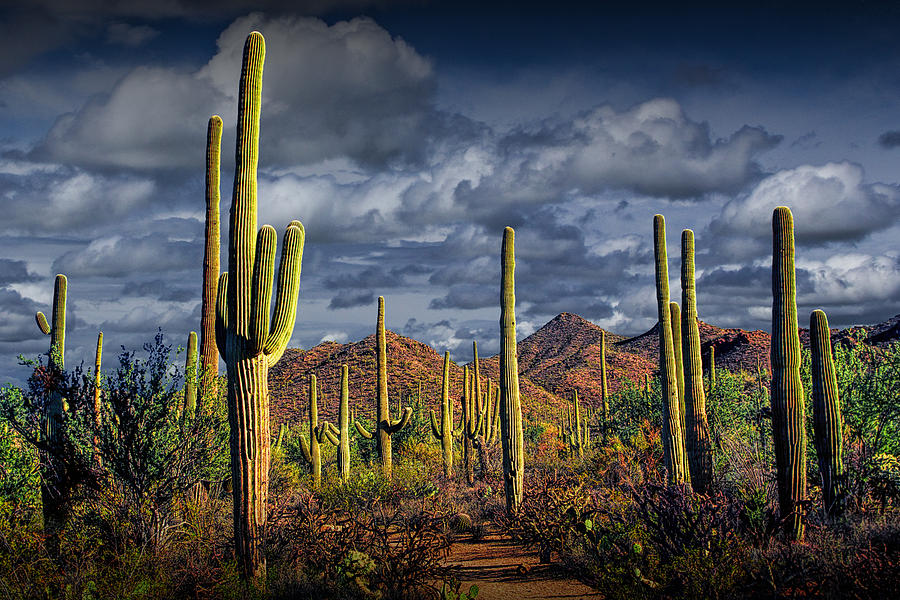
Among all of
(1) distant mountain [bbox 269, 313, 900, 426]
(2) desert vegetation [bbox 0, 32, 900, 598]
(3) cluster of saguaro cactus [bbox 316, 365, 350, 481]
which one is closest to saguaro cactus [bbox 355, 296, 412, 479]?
(3) cluster of saguaro cactus [bbox 316, 365, 350, 481]

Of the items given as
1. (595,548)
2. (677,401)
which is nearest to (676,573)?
(595,548)

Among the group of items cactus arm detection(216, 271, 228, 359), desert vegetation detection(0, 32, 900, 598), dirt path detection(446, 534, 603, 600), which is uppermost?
cactus arm detection(216, 271, 228, 359)

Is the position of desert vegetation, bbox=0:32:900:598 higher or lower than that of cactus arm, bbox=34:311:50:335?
lower

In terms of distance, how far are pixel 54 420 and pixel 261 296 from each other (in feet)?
16.7

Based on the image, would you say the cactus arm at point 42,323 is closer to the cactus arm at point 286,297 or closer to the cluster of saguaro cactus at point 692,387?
the cactus arm at point 286,297

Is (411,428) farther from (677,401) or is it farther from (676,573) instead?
(676,573)

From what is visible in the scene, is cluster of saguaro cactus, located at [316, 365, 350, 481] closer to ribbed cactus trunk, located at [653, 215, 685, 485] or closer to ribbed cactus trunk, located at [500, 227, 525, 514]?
ribbed cactus trunk, located at [500, 227, 525, 514]

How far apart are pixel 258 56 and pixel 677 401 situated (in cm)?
1062

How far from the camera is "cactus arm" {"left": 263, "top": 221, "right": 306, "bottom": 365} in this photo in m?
9.25

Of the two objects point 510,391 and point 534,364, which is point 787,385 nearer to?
point 510,391

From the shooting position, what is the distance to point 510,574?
38.7ft

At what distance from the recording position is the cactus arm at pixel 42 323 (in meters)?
15.0

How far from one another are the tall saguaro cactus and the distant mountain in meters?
31.9

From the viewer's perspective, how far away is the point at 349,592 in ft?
31.2
